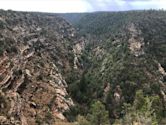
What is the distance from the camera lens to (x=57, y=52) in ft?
630

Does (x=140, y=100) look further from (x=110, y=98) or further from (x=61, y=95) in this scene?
(x=110, y=98)

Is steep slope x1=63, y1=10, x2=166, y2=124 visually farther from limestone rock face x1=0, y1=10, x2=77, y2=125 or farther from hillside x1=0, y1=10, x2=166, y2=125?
limestone rock face x1=0, y1=10, x2=77, y2=125

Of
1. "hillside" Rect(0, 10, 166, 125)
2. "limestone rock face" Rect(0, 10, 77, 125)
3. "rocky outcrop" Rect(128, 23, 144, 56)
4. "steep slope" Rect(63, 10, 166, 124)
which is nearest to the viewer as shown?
"limestone rock face" Rect(0, 10, 77, 125)

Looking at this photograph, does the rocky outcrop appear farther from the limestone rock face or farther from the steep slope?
the limestone rock face

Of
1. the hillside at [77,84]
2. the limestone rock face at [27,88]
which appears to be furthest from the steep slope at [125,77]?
the limestone rock face at [27,88]

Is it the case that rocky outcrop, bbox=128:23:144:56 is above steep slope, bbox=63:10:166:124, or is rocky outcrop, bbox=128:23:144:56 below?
above

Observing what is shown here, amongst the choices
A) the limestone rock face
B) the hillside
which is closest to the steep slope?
the hillside

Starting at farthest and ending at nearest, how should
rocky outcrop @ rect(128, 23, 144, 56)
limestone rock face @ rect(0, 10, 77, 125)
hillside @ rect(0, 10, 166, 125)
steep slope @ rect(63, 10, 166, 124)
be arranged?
rocky outcrop @ rect(128, 23, 144, 56) < steep slope @ rect(63, 10, 166, 124) < hillside @ rect(0, 10, 166, 125) < limestone rock face @ rect(0, 10, 77, 125)

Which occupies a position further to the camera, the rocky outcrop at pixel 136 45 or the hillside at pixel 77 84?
the rocky outcrop at pixel 136 45

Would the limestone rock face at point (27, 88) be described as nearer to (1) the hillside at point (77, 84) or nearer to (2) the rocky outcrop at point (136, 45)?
(1) the hillside at point (77, 84)

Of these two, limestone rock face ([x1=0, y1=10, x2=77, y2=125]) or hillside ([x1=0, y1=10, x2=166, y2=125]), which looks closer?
limestone rock face ([x1=0, y1=10, x2=77, y2=125])

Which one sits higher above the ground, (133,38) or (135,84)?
(133,38)

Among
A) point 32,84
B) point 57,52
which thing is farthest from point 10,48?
point 57,52

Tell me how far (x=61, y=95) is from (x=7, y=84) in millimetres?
40249
